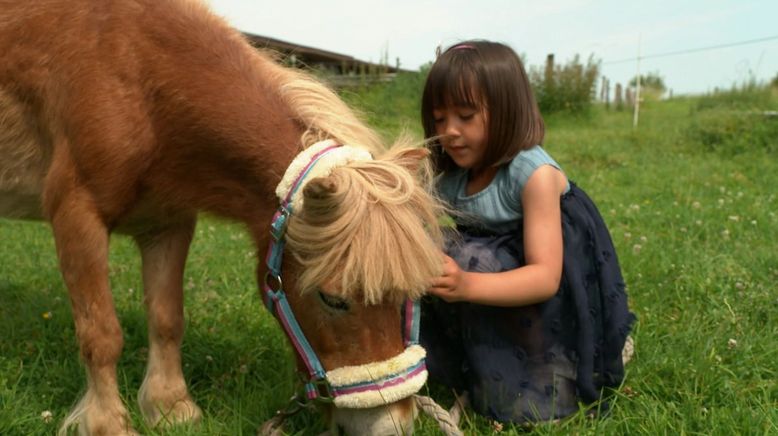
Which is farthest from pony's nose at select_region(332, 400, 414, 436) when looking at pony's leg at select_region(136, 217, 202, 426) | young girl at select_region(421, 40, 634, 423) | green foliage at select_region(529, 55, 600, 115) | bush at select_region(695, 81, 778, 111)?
green foliage at select_region(529, 55, 600, 115)

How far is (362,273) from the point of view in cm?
224

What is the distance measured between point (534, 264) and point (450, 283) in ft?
1.45

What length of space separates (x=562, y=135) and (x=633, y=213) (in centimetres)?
894

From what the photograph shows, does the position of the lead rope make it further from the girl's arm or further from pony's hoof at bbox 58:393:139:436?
pony's hoof at bbox 58:393:139:436

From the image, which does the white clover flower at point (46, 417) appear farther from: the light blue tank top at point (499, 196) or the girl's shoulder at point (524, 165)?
the girl's shoulder at point (524, 165)

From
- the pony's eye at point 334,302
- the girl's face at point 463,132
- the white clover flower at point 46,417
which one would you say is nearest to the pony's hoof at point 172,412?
the white clover flower at point 46,417

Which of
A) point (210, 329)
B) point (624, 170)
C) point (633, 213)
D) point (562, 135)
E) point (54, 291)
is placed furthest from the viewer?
point (562, 135)

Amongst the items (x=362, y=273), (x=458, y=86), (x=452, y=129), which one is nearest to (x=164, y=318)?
(x=362, y=273)

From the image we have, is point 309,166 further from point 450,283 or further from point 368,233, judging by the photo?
point 450,283

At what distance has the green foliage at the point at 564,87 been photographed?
19422mm

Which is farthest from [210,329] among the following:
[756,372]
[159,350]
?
[756,372]

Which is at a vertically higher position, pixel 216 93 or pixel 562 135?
pixel 216 93

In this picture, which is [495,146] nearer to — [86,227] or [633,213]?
[86,227]

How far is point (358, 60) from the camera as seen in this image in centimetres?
2191
